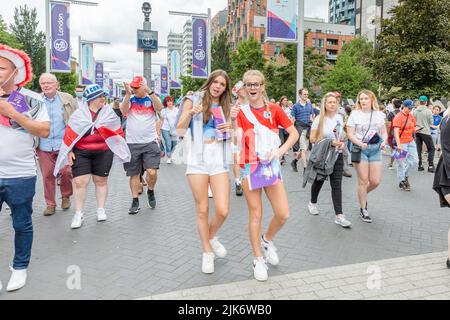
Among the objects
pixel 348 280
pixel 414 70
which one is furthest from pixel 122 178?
pixel 414 70

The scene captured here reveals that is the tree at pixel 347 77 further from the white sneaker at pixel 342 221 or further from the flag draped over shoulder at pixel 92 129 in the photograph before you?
the flag draped over shoulder at pixel 92 129

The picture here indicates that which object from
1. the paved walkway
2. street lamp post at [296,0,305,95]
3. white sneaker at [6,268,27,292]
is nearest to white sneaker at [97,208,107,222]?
white sneaker at [6,268,27,292]

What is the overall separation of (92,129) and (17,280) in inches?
93.6

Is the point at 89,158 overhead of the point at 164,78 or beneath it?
beneath

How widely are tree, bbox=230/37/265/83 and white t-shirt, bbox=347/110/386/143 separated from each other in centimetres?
3240

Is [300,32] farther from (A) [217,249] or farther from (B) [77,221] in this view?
(A) [217,249]

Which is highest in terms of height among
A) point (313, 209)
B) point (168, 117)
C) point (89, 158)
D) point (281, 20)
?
point (281, 20)

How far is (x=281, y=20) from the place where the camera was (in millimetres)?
12656

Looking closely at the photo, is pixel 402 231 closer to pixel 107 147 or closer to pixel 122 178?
pixel 107 147

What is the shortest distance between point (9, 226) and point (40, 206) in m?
1.09

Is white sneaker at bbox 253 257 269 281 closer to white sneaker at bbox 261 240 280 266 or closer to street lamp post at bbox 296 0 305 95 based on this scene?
white sneaker at bbox 261 240 280 266

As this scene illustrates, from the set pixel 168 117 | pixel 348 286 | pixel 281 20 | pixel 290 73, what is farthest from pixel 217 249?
pixel 290 73

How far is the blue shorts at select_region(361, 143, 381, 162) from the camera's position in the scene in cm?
564
